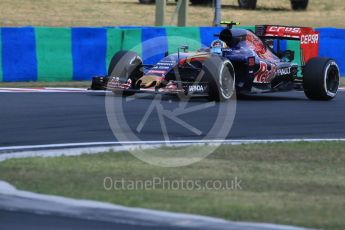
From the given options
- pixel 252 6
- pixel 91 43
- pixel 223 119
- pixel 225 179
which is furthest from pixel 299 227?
pixel 252 6

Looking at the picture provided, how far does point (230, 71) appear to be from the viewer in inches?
699

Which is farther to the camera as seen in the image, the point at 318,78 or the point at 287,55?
the point at 287,55

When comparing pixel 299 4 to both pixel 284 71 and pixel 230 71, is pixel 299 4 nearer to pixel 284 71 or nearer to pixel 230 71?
pixel 284 71

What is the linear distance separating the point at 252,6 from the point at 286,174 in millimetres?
41027

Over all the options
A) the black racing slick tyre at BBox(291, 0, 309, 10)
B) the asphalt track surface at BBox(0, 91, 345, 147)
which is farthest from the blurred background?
the asphalt track surface at BBox(0, 91, 345, 147)

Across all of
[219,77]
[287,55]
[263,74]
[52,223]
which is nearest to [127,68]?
[219,77]

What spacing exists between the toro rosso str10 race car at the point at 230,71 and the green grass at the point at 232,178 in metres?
5.30

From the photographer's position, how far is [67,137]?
1283 centimetres

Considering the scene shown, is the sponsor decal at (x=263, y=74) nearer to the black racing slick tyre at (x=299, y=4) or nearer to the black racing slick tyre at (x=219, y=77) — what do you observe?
the black racing slick tyre at (x=219, y=77)

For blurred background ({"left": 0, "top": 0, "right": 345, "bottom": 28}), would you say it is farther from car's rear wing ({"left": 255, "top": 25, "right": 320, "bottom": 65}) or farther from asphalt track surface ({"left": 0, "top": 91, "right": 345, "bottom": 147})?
asphalt track surface ({"left": 0, "top": 91, "right": 345, "bottom": 147})

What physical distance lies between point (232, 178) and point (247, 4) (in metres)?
41.6

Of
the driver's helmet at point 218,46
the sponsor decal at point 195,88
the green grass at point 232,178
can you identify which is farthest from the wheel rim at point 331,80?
the green grass at point 232,178

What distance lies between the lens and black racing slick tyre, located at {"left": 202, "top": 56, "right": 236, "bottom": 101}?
1733 cm

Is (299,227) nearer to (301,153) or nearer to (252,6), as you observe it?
(301,153)
